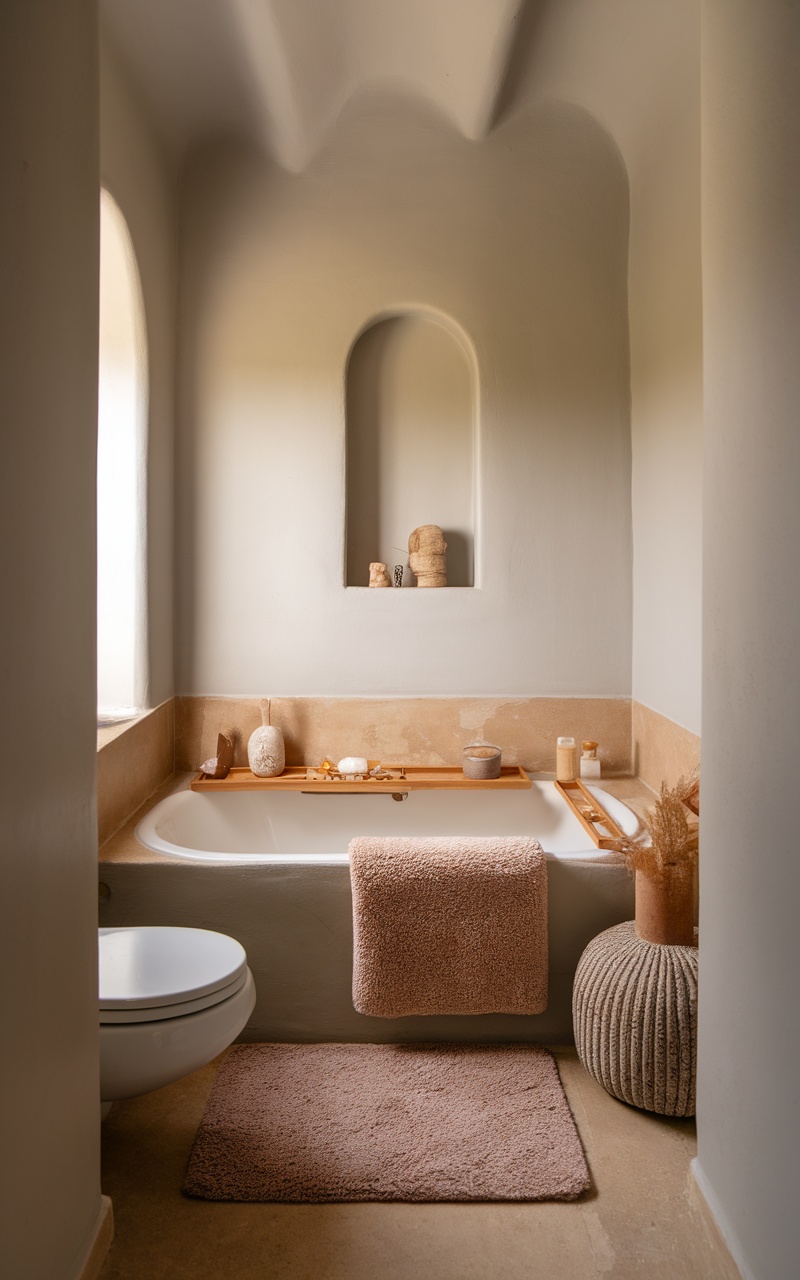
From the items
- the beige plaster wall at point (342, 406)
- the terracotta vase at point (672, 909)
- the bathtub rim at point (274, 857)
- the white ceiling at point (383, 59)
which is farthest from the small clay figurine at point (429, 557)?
the terracotta vase at point (672, 909)

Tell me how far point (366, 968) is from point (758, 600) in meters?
1.35

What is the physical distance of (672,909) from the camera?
1.98 metres

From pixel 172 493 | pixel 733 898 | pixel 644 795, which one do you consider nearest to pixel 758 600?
pixel 733 898

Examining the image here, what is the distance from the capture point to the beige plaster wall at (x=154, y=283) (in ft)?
8.52

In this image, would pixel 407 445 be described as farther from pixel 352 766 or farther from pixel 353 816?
pixel 353 816

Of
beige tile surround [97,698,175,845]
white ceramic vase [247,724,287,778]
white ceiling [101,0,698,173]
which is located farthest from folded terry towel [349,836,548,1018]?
white ceiling [101,0,698,173]

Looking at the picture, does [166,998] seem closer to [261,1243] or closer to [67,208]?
[261,1243]

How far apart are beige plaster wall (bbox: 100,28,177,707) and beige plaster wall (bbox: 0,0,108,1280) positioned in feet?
4.29

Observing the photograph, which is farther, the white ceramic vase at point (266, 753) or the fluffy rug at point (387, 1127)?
the white ceramic vase at point (266, 753)

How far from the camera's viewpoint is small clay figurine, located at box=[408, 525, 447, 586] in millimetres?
3238

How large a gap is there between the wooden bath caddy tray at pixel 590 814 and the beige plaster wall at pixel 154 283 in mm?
1405

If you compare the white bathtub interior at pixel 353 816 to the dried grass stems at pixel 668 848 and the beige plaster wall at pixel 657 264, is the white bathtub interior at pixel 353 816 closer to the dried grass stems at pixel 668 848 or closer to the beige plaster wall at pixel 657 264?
the beige plaster wall at pixel 657 264

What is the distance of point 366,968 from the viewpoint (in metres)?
2.18

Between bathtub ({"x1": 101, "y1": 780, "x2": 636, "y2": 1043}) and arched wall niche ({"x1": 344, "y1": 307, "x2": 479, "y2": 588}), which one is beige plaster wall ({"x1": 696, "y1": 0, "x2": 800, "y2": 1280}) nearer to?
bathtub ({"x1": 101, "y1": 780, "x2": 636, "y2": 1043})
